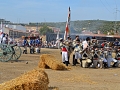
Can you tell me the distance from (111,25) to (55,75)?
11116cm

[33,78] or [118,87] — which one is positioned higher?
[33,78]

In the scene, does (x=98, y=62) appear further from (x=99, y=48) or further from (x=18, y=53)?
(x=18, y=53)

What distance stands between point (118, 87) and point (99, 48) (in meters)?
7.79

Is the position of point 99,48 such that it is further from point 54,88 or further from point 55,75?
point 54,88

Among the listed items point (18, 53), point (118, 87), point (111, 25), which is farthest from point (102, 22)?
point (118, 87)

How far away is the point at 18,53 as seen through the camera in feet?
68.0

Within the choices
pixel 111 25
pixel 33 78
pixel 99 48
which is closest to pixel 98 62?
pixel 99 48

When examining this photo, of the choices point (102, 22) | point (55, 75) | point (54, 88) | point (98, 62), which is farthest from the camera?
point (102, 22)

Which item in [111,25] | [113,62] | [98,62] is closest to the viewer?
[98,62]

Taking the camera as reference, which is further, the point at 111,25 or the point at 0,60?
the point at 111,25

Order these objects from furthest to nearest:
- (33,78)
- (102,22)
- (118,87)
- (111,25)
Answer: (102,22)
(111,25)
(118,87)
(33,78)

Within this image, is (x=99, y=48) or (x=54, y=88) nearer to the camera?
(x=54, y=88)

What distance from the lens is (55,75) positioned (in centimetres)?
1347

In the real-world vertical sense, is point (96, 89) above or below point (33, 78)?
below
